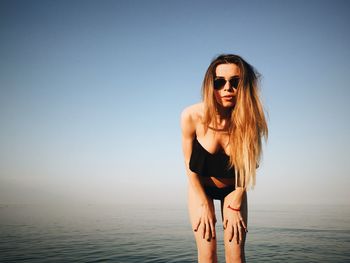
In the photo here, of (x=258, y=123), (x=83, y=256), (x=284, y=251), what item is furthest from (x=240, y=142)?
(x=284, y=251)

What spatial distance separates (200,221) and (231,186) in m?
0.60

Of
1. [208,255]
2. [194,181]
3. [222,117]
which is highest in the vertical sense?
[222,117]

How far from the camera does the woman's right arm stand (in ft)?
10.4

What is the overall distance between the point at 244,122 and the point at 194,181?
98cm

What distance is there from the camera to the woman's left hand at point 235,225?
305 centimetres

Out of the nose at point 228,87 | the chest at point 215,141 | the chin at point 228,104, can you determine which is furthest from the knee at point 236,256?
the nose at point 228,87

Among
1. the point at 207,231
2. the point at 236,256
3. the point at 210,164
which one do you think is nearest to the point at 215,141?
the point at 210,164

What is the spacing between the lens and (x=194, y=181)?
10.8 feet

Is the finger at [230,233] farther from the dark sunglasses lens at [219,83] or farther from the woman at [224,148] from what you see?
the dark sunglasses lens at [219,83]

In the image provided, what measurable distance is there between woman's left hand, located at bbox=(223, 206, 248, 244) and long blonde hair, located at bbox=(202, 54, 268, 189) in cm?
36

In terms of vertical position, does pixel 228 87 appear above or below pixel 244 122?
above

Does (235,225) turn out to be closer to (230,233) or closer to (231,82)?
(230,233)

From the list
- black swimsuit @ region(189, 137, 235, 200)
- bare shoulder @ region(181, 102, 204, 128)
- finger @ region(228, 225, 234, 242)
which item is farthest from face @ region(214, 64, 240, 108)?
finger @ region(228, 225, 234, 242)

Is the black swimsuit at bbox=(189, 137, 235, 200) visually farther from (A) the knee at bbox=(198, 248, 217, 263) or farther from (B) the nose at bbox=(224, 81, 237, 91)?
(A) the knee at bbox=(198, 248, 217, 263)
